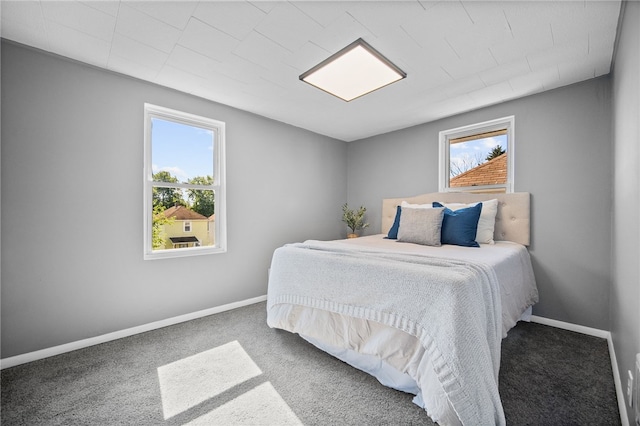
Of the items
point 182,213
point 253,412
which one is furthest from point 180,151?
point 253,412

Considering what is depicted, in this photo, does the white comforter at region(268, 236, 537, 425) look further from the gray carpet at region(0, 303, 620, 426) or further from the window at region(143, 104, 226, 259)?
the window at region(143, 104, 226, 259)

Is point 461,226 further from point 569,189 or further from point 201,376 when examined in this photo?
point 201,376

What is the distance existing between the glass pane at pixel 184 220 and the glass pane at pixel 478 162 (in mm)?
3056

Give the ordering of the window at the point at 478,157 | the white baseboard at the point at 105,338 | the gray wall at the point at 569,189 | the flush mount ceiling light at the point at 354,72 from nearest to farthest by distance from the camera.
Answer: the white baseboard at the point at 105,338
the flush mount ceiling light at the point at 354,72
the gray wall at the point at 569,189
the window at the point at 478,157

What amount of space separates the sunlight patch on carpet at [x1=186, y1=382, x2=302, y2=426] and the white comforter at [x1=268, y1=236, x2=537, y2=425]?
50cm

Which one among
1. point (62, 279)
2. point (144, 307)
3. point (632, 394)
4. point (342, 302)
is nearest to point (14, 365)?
point (62, 279)

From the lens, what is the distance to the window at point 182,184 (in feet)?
8.54

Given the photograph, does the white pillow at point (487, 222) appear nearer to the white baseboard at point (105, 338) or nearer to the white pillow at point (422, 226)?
the white pillow at point (422, 226)

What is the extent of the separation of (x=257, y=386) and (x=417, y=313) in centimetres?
110

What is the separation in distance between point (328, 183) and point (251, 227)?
1.56 metres

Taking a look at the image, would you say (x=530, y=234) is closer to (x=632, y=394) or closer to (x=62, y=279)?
(x=632, y=394)

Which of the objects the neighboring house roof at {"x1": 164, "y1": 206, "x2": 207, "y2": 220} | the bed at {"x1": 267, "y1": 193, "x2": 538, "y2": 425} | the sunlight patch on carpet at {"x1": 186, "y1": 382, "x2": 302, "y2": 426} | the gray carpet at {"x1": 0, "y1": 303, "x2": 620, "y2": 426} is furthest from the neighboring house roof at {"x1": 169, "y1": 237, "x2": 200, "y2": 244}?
the sunlight patch on carpet at {"x1": 186, "y1": 382, "x2": 302, "y2": 426}

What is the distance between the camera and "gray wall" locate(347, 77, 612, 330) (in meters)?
2.35

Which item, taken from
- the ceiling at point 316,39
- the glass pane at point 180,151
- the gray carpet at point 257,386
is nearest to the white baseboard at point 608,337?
the gray carpet at point 257,386
